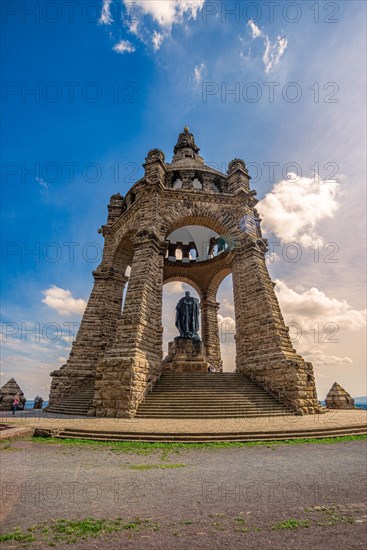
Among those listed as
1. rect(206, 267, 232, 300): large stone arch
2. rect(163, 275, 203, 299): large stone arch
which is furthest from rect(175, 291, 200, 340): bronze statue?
rect(163, 275, 203, 299): large stone arch

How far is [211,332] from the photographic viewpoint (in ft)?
80.2

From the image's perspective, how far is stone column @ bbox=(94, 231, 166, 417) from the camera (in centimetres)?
1096

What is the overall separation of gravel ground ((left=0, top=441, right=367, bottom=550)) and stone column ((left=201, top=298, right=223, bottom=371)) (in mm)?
18011

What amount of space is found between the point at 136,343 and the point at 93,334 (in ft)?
21.0

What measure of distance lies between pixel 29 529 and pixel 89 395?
12199 millimetres

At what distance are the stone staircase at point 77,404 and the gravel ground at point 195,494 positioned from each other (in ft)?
23.2

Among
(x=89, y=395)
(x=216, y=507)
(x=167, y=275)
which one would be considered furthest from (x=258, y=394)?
(x=167, y=275)

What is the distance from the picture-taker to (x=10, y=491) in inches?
140

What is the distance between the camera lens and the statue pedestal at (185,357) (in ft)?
52.3

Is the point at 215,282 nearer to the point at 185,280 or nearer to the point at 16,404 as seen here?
the point at 185,280

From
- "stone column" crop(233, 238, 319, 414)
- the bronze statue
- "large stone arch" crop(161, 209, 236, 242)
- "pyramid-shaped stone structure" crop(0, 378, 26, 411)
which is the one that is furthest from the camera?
"large stone arch" crop(161, 209, 236, 242)

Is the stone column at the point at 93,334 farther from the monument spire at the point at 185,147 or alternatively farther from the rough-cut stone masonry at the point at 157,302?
the monument spire at the point at 185,147

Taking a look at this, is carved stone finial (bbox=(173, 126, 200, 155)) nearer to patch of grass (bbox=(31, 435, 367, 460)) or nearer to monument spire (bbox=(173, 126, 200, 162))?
monument spire (bbox=(173, 126, 200, 162))

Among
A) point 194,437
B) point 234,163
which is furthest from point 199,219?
point 194,437
